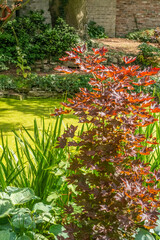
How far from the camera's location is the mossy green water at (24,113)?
5.49 meters

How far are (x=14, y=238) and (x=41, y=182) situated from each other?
496 millimetres

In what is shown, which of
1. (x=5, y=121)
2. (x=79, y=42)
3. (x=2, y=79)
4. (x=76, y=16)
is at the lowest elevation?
(x=5, y=121)

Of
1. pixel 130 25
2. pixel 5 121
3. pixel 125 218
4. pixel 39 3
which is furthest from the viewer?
pixel 130 25

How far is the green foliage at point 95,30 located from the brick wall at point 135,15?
139 cm

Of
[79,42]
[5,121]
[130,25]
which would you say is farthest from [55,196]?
[130,25]

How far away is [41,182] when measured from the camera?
6.85 feet

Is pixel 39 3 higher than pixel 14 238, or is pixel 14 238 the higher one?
pixel 39 3

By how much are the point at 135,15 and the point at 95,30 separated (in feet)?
9.02

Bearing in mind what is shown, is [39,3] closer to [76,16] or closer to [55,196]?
A: [76,16]

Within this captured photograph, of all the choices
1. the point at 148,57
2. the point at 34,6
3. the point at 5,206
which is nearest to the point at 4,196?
the point at 5,206

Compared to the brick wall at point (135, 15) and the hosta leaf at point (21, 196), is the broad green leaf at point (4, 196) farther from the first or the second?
the brick wall at point (135, 15)

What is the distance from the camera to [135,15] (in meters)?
15.6

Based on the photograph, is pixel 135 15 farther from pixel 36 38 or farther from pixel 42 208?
pixel 42 208

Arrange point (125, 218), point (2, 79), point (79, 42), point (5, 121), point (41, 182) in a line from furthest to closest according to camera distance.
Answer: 1. point (79, 42)
2. point (2, 79)
3. point (5, 121)
4. point (41, 182)
5. point (125, 218)
